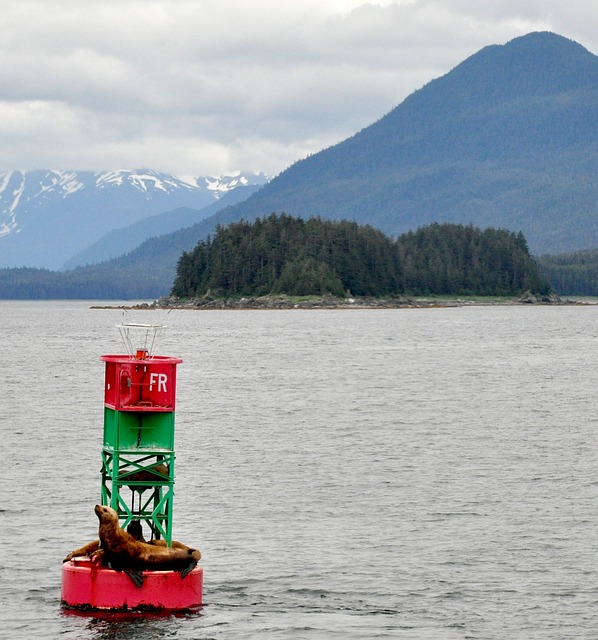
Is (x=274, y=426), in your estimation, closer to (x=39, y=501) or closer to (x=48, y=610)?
(x=39, y=501)

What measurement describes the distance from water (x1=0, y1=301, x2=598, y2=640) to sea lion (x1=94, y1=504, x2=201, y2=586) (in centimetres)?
112

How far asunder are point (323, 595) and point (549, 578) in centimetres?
571

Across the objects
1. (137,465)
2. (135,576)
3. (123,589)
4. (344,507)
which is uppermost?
(137,465)

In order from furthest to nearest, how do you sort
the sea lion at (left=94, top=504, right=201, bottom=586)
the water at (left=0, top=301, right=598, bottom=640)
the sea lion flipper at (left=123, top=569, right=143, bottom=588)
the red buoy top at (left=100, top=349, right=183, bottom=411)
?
the water at (left=0, top=301, right=598, bottom=640) < the red buoy top at (left=100, top=349, right=183, bottom=411) < the sea lion flipper at (left=123, top=569, right=143, bottom=588) < the sea lion at (left=94, top=504, right=201, bottom=586)

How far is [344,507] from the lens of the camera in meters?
41.6

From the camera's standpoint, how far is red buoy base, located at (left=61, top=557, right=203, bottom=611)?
2836cm

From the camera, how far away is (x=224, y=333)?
17875 centimetres

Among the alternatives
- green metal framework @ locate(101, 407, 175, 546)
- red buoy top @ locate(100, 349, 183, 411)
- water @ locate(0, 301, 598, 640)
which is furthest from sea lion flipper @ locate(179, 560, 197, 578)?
red buoy top @ locate(100, 349, 183, 411)

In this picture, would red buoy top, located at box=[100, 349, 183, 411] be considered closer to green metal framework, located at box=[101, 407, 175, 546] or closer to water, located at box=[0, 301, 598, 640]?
green metal framework, located at box=[101, 407, 175, 546]

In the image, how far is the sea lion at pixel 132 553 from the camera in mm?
28062

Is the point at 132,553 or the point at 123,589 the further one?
the point at 123,589

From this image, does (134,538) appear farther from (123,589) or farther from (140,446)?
(140,446)

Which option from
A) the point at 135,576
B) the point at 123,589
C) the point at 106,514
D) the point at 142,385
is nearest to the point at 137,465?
the point at 106,514

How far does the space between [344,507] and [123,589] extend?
1425cm
